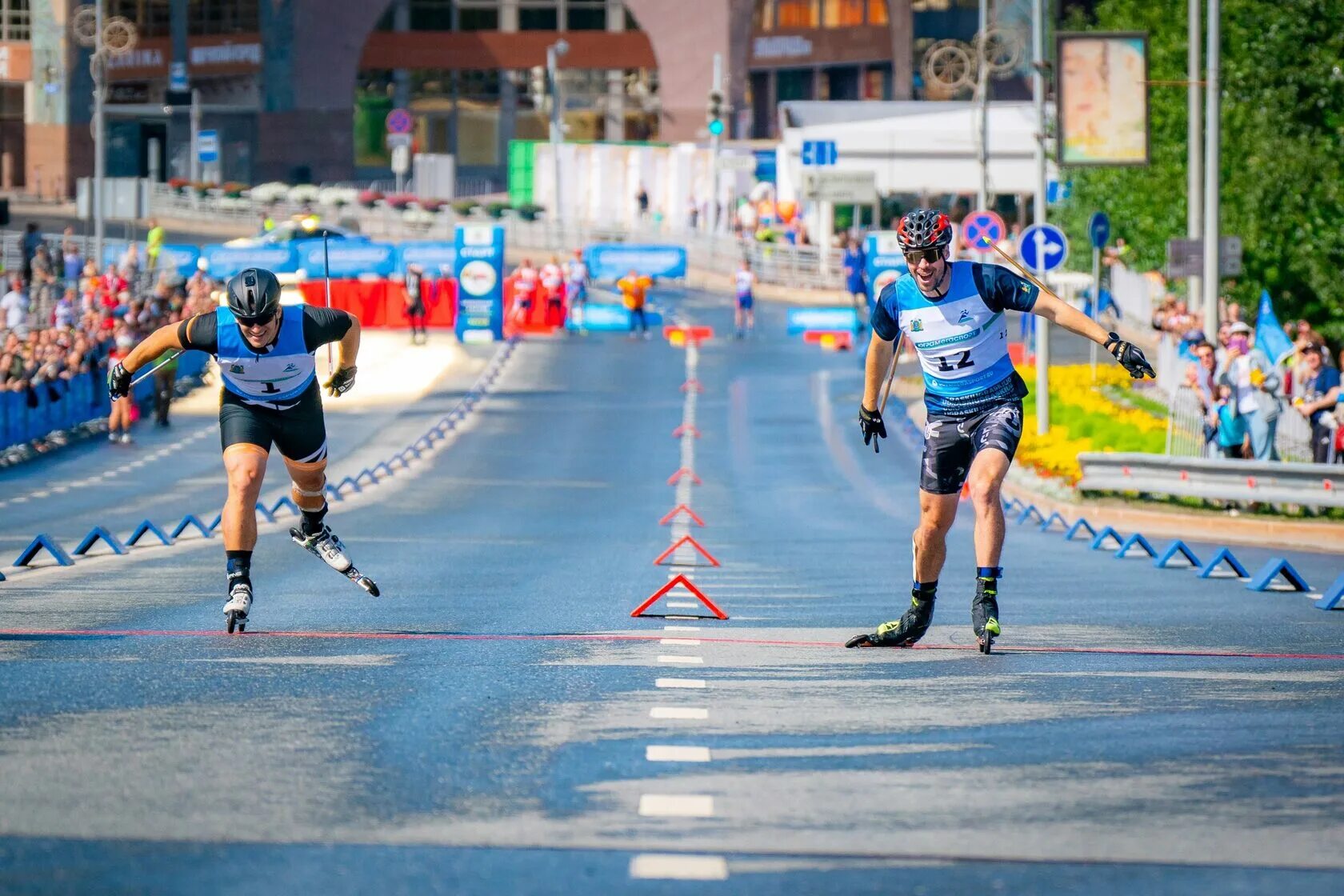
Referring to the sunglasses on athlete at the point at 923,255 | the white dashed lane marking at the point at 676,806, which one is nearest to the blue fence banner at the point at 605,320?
the sunglasses on athlete at the point at 923,255

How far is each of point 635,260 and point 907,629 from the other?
47680 millimetres

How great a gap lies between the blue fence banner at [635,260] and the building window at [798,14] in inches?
1576

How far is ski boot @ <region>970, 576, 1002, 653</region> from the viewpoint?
995cm

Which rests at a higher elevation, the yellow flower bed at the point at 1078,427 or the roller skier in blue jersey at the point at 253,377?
the roller skier in blue jersey at the point at 253,377

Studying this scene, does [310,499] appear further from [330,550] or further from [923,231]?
[923,231]

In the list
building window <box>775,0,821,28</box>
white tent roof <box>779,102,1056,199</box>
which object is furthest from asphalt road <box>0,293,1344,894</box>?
building window <box>775,0,821,28</box>

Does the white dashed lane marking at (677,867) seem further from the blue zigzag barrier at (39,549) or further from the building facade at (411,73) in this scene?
the building facade at (411,73)

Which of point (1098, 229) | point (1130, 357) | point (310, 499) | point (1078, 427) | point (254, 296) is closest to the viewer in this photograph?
point (1130, 357)

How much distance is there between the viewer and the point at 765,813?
6215 mm

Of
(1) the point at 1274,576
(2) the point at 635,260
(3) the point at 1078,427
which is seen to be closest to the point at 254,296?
(1) the point at 1274,576

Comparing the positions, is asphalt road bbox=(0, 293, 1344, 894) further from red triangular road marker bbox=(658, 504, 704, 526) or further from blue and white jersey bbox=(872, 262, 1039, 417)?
red triangular road marker bbox=(658, 504, 704, 526)

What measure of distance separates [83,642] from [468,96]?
304 ft

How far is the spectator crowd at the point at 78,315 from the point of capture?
3394cm

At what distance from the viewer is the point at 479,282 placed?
4956cm
